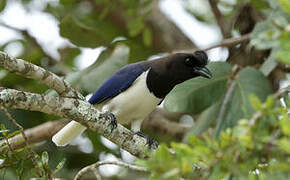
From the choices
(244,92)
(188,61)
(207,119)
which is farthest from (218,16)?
(244,92)

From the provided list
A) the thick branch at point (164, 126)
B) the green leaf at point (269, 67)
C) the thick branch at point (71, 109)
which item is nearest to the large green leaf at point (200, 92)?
the green leaf at point (269, 67)

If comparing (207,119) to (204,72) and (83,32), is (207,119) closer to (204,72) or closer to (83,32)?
(204,72)

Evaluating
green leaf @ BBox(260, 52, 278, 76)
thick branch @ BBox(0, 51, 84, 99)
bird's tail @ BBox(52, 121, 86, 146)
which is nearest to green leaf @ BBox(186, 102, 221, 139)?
green leaf @ BBox(260, 52, 278, 76)

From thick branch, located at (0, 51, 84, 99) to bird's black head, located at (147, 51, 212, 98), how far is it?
109 cm

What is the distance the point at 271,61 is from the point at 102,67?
1.59 meters

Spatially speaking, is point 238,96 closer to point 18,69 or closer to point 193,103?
point 193,103

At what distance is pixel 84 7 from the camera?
668cm

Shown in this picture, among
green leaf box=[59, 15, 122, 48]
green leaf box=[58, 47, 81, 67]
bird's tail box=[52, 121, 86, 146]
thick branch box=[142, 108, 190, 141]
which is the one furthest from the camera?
green leaf box=[58, 47, 81, 67]

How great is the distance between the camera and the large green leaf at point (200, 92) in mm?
3742

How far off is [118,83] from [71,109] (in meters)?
1.30

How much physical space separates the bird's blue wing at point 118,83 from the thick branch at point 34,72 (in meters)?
1.15

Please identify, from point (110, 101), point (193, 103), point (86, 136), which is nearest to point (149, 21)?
point (86, 136)

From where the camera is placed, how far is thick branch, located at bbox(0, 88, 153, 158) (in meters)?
2.75

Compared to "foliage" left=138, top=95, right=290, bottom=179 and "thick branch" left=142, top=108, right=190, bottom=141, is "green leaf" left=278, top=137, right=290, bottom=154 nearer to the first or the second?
"foliage" left=138, top=95, right=290, bottom=179
